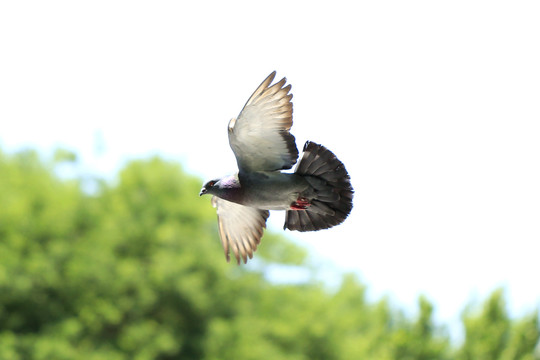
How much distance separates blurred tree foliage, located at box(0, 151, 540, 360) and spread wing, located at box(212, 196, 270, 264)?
1535 centimetres

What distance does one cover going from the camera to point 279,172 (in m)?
4.81

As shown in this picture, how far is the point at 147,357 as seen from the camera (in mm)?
22188

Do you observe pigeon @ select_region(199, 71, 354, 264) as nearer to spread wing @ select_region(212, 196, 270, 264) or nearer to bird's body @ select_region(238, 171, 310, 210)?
bird's body @ select_region(238, 171, 310, 210)

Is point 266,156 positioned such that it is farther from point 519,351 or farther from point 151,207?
point 151,207

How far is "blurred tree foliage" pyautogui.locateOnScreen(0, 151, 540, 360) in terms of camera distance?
73.5ft

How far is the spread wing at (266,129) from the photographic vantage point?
4477mm

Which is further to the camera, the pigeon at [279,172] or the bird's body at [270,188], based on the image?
the bird's body at [270,188]

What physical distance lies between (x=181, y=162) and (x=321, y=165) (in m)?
22.4

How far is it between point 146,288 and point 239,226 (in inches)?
726

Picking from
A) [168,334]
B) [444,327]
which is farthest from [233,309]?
[444,327]

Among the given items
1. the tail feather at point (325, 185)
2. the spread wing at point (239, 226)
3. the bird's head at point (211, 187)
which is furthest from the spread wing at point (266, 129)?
the spread wing at point (239, 226)

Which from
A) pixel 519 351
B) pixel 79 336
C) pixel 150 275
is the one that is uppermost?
pixel 150 275

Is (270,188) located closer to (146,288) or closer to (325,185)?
(325,185)

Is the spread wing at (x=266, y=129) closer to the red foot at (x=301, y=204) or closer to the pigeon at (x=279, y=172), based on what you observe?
the pigeon at (x=279, y=172)
